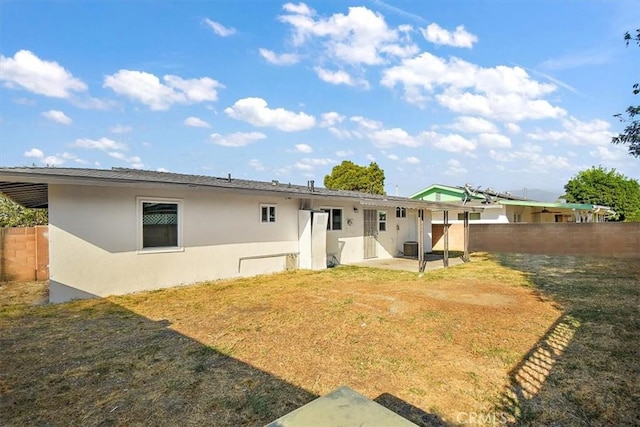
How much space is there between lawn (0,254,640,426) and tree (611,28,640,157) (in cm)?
346

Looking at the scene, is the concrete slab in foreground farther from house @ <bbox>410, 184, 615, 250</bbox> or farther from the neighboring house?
the neighboring house

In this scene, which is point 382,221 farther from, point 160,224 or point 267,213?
point 160,224

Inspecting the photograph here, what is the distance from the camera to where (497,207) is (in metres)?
18.8

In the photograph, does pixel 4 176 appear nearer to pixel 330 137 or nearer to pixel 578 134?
pixel 330 137

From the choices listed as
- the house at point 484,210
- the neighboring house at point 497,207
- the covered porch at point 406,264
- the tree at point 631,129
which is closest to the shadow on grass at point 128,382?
the covered porch at point 406,264

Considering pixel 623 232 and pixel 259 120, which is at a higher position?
pixel 259 120

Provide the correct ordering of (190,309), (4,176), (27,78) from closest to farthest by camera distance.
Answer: (4,176) < (190,309) < (27,78)

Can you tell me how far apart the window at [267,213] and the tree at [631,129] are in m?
9.31

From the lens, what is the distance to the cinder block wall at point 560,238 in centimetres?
1471

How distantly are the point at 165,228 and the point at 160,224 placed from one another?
0.16 m

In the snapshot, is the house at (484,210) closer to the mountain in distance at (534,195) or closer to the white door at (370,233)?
the white door at (370,233)

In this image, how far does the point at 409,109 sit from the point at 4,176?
16010 mm

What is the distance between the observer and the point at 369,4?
10.4 m

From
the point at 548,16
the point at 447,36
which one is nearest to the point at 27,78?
the point at 447,36
